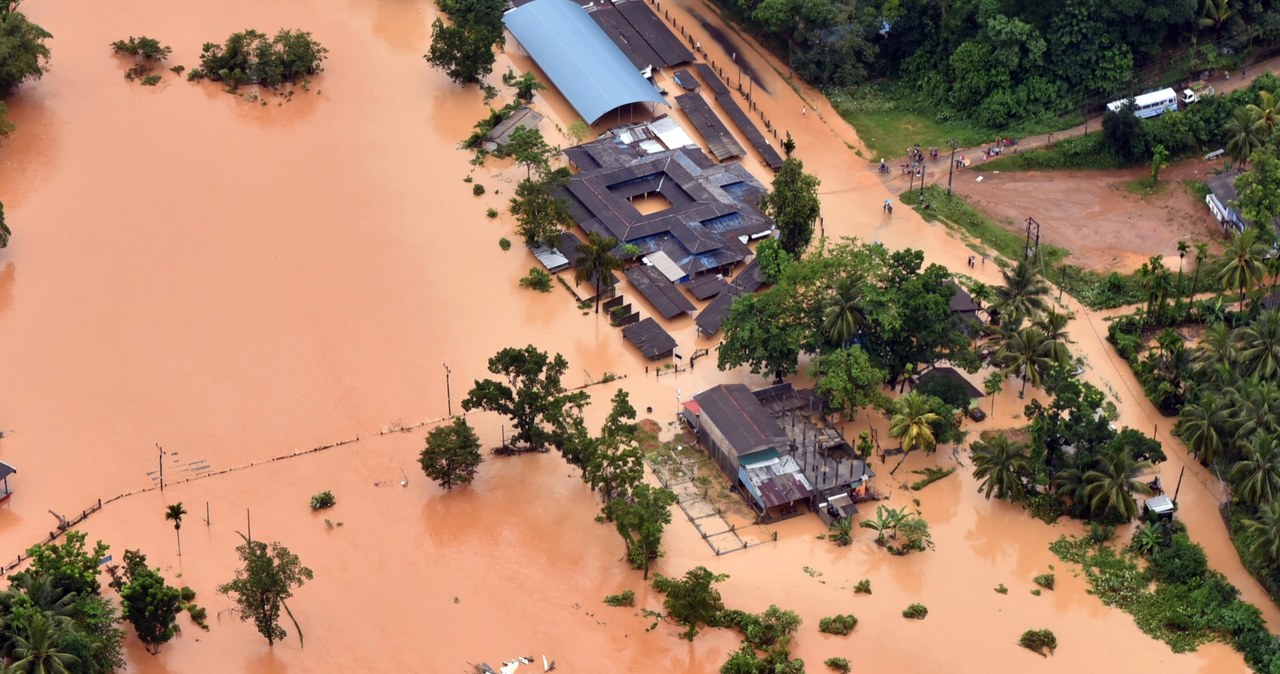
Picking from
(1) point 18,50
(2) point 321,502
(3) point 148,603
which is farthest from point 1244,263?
(1) point 18,50

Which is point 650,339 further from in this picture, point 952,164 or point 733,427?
point 952,164

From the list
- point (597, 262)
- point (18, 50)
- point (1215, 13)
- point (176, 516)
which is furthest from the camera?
point (1215, 13)

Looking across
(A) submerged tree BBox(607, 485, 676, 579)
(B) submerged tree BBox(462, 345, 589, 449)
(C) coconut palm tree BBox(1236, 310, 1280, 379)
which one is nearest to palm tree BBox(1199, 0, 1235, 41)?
(C) coconut palm tree BBox(1236, 310, 1280, 379)

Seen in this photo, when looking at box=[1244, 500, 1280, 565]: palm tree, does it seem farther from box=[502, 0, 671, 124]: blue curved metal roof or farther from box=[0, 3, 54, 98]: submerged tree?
box=[0, 3, 54, 98]: submerged tree

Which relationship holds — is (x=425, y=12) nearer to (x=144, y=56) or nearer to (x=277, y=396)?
(x=144, y=56)

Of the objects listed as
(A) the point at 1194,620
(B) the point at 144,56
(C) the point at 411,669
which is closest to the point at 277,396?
(C) the point at 411,669

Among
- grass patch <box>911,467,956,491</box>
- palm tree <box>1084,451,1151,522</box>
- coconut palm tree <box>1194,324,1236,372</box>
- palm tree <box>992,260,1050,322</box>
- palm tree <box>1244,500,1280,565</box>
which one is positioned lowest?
palm tree <box>1244,500,1280,565</box>
